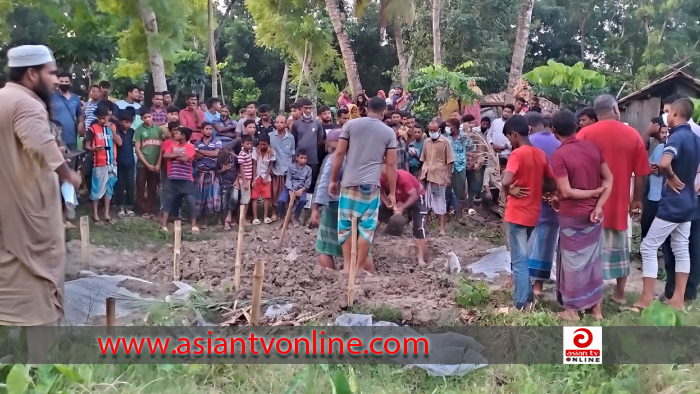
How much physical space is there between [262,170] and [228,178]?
534mm

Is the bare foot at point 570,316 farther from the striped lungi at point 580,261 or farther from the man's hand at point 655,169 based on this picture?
the man's hand at point 655,169

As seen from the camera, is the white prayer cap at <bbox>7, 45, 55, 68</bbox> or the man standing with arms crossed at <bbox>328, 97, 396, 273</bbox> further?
the man standing with arms crossed at <bbox>328, 97, 396, 273</bbox>

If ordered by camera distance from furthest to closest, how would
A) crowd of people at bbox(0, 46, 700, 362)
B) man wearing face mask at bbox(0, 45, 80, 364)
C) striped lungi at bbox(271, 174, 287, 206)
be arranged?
1. striped lungi at bbox(271, 174, 287, 206)
2. crowd of people at bbox(0, 46, 700, 362)
3. man wearing face mask at bbox(0, 45, 80, 364)

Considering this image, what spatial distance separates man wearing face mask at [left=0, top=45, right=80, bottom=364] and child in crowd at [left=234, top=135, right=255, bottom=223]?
18.1ft

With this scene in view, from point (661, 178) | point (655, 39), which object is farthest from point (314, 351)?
point (655, 39)

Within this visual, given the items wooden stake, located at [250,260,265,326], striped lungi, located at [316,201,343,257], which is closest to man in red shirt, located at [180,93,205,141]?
striped lungi, located at [316,201,343,257]

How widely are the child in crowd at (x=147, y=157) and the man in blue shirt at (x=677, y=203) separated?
21.0 ft

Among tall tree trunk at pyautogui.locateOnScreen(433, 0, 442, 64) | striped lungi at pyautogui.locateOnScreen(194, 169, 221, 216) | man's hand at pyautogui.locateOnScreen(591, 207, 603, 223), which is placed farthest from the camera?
tall tree trunk at pyautogui.locateOnScreen(433, 0, 442, 64)

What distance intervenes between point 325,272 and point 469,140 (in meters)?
4.41

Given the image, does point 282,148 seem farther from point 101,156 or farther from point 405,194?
point 405,194

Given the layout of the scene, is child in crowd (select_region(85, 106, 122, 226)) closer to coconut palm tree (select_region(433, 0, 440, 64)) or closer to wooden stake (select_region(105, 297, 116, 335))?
wooden stake (select_region(105, 297, 116, 335))

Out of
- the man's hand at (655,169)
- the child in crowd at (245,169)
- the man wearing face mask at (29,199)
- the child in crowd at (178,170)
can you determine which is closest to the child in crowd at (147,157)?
the child in crowd at (178,170)

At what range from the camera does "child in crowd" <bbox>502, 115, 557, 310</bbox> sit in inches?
196

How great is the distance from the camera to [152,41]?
10.9 meters
